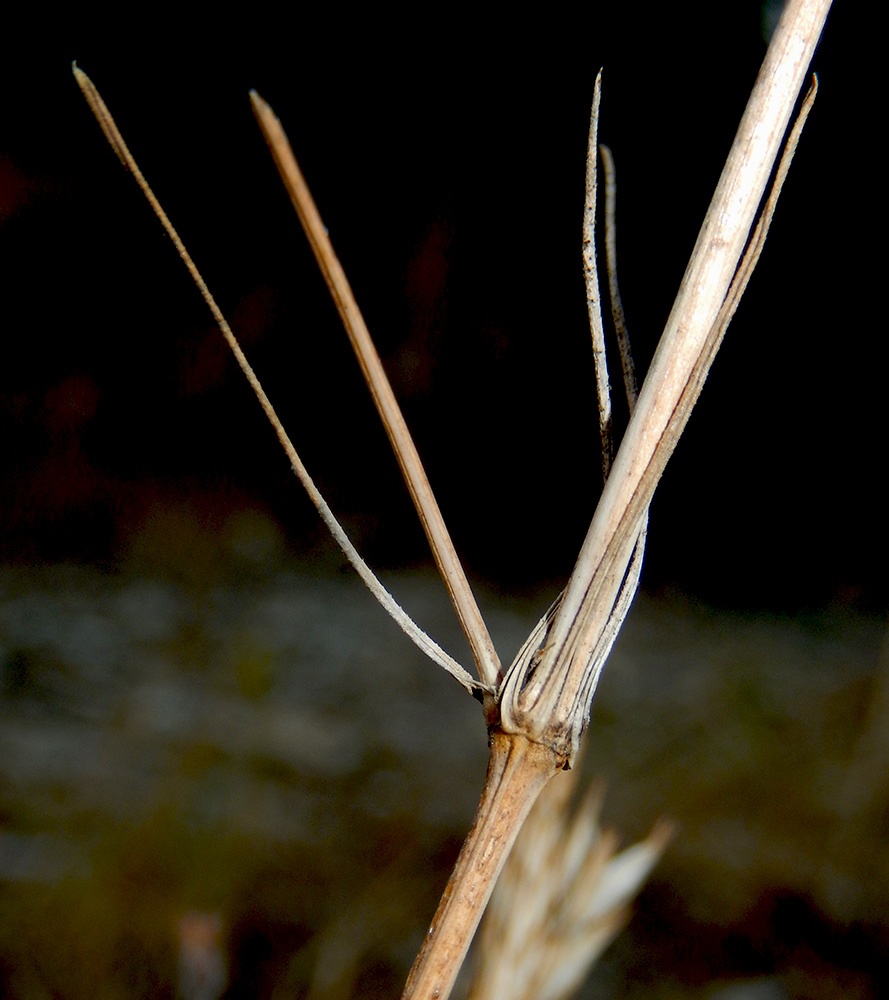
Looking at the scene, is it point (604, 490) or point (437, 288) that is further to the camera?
point (437, 288)

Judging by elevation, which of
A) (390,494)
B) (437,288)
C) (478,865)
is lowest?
(478,865)

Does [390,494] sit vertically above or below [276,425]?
above

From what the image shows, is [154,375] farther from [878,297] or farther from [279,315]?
[878,297]

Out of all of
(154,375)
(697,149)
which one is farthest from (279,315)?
(697,149)

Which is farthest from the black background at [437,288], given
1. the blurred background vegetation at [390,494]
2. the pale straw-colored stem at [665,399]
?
the pale straw-colored stem at [665,399]

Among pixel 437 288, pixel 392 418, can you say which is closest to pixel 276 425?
pixel 392 418

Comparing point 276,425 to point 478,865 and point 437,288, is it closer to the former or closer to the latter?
point 478,865
